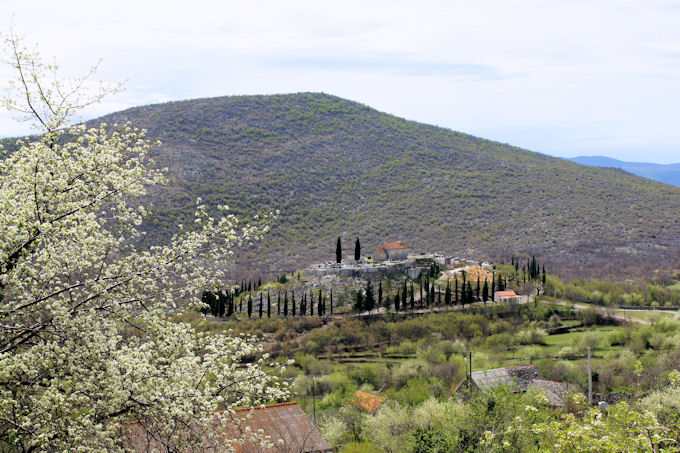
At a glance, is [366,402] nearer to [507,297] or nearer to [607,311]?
[507,297]

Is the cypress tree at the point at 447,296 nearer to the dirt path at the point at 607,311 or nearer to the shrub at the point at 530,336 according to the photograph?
the shrub at the point at 530,336

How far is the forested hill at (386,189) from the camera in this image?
7400cm

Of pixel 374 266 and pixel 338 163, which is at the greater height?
pixel 338 163

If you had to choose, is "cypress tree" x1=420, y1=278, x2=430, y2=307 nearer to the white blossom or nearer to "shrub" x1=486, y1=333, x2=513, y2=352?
"shrub" x1=486, y1=333, x2=513, y2=352

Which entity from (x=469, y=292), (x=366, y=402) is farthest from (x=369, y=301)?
(x=366, y=402)

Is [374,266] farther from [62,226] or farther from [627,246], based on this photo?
[62,226]

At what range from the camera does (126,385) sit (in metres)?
6.56

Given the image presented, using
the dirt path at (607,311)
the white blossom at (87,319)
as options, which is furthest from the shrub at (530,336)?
the white blossom at (87,319)

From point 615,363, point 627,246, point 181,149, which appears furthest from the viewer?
point 181,149

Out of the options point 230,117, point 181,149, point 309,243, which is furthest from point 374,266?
point 230,117

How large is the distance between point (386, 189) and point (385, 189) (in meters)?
0.19

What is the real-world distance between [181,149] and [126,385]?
8878cm

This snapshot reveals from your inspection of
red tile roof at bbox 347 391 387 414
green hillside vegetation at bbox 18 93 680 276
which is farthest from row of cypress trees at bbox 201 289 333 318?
red tile roof at bbox 347 391 387 414

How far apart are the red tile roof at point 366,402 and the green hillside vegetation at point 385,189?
35500mm
